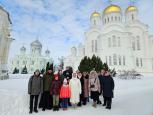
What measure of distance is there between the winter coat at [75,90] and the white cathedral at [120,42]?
28378 mm

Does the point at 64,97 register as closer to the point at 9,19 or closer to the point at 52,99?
the point at 52,99

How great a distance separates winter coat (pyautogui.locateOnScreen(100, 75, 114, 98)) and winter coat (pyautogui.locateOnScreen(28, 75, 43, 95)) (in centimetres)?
268

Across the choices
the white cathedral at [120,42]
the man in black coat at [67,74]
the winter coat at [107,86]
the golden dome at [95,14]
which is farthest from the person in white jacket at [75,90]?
the golden dome at [95,14]

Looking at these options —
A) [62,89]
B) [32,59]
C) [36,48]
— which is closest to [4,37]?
[62,89]

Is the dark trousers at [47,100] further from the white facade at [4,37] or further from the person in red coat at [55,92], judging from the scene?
the white facade at [4,37]

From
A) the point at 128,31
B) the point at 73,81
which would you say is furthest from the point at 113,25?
the point at 73,81

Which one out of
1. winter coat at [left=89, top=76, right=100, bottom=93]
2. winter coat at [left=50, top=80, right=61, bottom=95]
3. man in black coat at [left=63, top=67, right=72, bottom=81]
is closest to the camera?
winter coat at [left=50, top=80, right=61, bottom=95]

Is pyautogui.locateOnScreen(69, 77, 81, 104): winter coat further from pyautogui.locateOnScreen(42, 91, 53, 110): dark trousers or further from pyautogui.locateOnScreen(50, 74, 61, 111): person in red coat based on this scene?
pyautogui.locateOnScreen(42, 91, 53, 110): dark trousers

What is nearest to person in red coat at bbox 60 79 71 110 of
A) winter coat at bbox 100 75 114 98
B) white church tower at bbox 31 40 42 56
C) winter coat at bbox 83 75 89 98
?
winter coat at bbox 83 75 89 98

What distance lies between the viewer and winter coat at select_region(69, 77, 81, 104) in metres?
7.98

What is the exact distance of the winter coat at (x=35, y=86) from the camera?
760 centimetres

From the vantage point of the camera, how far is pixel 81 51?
46500 mm

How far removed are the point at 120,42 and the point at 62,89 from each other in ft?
103

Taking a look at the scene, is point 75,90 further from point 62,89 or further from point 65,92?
point 62,89
